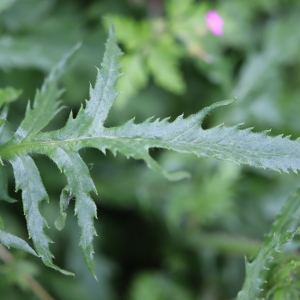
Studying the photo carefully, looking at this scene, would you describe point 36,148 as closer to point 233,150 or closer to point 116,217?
point 233,150

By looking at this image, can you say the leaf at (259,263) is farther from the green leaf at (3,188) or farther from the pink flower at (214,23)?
the pink flower at (214,23)

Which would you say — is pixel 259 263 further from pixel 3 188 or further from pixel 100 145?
pixel 3 188

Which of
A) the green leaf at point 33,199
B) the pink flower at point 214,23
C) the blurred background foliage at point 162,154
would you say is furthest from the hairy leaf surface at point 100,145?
the pink flower at point 214,23

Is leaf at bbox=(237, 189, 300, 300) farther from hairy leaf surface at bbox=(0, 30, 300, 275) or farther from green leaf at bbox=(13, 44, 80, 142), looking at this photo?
green leaf at bbox=(13, 44, 80, 142)

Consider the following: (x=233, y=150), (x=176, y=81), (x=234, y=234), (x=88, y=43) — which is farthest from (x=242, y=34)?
(x=233, y=150)

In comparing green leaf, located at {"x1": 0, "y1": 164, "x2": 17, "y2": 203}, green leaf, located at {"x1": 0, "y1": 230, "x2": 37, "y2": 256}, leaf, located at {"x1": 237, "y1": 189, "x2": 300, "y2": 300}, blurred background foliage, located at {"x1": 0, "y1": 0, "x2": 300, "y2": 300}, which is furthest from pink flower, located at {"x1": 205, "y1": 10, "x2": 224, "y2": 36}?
green leaf, located at {"x1": 0, "y1": 230, "x2": 37, "y2": 256}

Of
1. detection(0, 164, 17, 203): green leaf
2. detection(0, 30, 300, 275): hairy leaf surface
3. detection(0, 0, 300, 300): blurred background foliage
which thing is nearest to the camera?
detection(0, 30, 300, 275): hairy leaf surface
